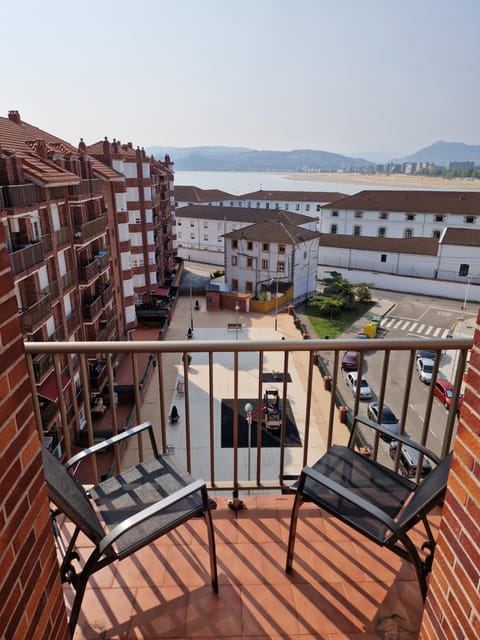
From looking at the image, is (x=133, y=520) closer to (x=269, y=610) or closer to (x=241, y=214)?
(x=269, y=610)

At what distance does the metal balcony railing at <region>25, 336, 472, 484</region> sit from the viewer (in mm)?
2072

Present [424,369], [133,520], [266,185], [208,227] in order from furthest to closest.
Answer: [266,185] → [208,227] → [424,369] → [133,520]

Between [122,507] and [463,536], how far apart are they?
4.64ft

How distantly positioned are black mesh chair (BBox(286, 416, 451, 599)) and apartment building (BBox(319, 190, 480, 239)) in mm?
35998

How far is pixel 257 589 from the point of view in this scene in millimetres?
1917

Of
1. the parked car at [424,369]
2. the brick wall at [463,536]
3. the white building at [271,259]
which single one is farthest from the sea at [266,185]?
the brick wall at [463,536]

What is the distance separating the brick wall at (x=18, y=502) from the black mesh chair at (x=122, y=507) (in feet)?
0.92

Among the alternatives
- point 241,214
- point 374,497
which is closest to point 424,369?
point 374,497

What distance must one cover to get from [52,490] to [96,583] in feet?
2.49

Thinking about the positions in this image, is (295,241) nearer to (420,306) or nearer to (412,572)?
(420,306)

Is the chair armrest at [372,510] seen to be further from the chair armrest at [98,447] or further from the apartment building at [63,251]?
the apartment building at [63,251]

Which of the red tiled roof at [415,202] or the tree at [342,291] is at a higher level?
the red tiled roof at [415,202]

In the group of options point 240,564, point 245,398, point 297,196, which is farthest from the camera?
point 297,196

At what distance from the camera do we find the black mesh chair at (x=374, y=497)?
62.4 inches
